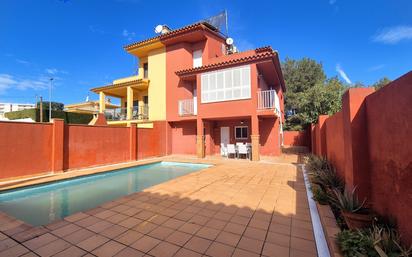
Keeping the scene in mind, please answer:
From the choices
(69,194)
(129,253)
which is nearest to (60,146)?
(69,194)

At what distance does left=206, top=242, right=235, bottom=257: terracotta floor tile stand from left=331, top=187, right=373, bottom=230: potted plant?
1.92 m

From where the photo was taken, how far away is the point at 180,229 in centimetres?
387

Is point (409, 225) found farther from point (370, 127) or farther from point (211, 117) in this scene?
point (211, 117)

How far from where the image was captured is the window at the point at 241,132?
15830mm

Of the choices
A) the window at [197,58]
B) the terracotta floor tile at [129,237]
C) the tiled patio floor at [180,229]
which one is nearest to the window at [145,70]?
the window at [197,58]

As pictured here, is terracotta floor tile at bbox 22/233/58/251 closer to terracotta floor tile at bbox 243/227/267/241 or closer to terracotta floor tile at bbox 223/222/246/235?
terracotta floor tile at bbox 223/222/246/235

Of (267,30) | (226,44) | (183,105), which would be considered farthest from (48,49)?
(267,30)

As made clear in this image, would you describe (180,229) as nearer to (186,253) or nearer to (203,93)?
(186,253)

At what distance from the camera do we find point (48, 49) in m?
20.5

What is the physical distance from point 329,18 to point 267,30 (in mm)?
5349

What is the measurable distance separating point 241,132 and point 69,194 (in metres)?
11.7

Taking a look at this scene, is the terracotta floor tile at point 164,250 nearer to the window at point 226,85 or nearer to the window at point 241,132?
the window at point 226,85

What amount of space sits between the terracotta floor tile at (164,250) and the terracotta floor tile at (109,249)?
548mm

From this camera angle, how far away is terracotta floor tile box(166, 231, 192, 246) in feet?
11.2
